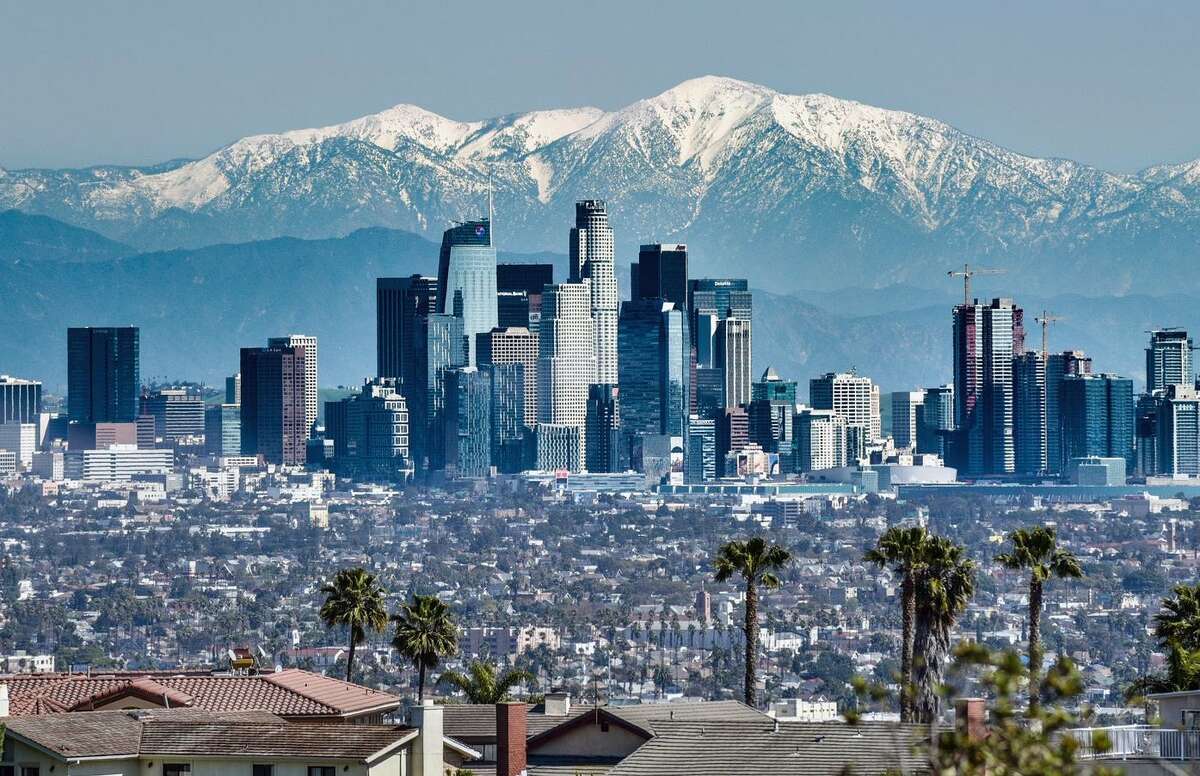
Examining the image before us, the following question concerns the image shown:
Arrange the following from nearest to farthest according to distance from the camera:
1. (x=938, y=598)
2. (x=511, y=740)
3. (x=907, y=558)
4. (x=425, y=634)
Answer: (x=511, y=740) → (x=938, y=598) → (x=907, y=558) → (x=425, y=634)

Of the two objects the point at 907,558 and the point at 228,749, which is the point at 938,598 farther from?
the point at 228,749

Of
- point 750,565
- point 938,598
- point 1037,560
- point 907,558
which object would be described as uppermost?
point 907,558

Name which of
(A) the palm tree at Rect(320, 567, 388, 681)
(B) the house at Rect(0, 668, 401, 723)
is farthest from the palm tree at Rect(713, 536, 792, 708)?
(B) the house at Rect(0, 668, 401, 723)

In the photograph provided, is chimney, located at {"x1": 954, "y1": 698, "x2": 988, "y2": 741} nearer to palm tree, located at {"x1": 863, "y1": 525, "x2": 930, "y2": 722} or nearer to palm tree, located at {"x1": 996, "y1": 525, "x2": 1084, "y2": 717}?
palm tree, located at {"x1": 863, "y1": 525, "x2": 930, "y2": 722}

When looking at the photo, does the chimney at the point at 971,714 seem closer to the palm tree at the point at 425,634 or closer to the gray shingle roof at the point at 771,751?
the gray shingle roof at the point at 771,751

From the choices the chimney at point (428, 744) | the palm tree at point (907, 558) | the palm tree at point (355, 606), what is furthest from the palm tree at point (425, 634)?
the chimney at point (428, 744)

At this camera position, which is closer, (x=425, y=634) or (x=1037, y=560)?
(x=1037, y=560)

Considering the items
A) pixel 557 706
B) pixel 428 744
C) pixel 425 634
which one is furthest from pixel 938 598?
pixel 428 744
